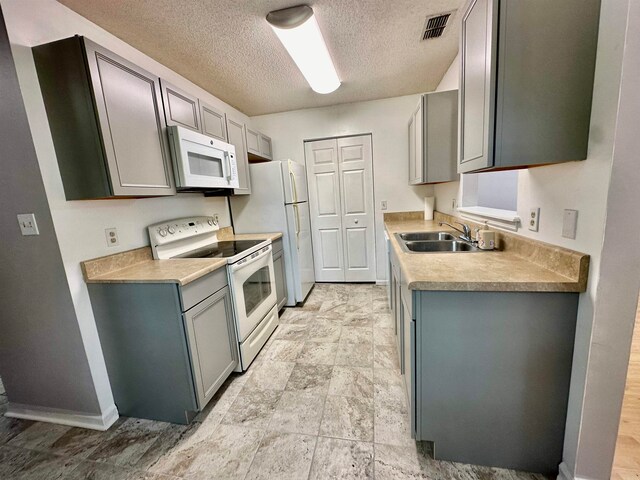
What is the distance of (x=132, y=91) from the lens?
1477mm

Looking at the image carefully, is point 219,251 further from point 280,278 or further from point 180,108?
point 180,108

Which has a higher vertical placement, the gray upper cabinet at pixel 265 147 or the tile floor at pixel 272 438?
the gray upper cabinet at pixel 265 147

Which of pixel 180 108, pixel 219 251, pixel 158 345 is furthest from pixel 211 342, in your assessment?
pixel 180 108

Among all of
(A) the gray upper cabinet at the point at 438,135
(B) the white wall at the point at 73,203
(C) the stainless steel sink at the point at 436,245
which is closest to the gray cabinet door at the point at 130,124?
(B) the white wall at the point at 73,203

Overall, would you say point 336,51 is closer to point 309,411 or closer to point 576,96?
point 576,96

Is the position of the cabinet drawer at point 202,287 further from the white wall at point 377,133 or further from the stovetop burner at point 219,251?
the white wall at point 377,133

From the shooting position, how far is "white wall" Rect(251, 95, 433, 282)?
128 inches

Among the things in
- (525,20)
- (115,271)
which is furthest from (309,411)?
(525,20)

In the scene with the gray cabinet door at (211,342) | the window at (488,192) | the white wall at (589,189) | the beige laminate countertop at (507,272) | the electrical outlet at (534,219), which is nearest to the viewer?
the white wall at (589,189)

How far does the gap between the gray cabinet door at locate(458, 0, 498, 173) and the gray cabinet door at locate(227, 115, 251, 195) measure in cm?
198

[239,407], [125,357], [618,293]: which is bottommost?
[239,407]

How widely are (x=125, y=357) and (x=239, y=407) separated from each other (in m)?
0.76

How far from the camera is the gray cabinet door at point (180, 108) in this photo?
1.73 meters

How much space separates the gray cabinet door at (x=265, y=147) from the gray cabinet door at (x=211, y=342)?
2081 mm
